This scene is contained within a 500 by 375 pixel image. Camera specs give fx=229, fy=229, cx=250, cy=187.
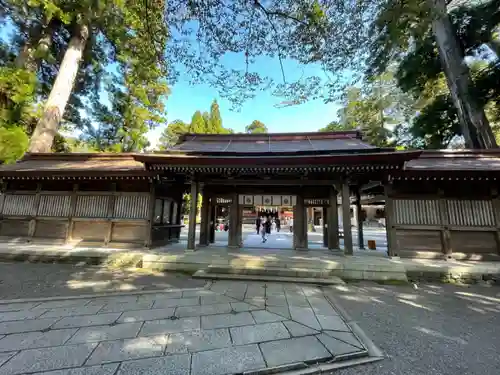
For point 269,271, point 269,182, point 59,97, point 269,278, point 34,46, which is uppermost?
point 34,46

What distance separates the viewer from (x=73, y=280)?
558cm

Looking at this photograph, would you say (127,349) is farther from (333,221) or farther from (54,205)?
(54,205)

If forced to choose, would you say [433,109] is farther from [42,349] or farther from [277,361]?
[42,349]

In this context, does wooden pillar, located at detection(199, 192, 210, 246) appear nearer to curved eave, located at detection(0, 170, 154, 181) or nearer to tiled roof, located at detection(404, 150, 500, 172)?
curved eave, located at detection(0, 170, 154, 181)

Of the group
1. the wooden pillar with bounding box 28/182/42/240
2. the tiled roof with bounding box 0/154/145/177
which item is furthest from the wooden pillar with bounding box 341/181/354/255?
the wooden pillar with bounding box 28/182/42/240

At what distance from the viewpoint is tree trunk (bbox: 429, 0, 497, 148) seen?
978cm

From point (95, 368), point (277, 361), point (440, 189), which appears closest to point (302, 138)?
point (440, 189)

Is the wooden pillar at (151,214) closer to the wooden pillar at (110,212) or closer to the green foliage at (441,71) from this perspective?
the wooden pillar at (110,212)

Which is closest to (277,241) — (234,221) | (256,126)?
(234,221)

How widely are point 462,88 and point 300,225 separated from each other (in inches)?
A: 373

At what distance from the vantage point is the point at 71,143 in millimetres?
16656

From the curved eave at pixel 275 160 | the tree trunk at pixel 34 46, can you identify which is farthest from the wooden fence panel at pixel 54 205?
the tree trunk at pixel 34 46

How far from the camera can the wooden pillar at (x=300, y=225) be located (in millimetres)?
8617

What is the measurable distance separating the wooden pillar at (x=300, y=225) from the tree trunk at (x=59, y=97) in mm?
12961
